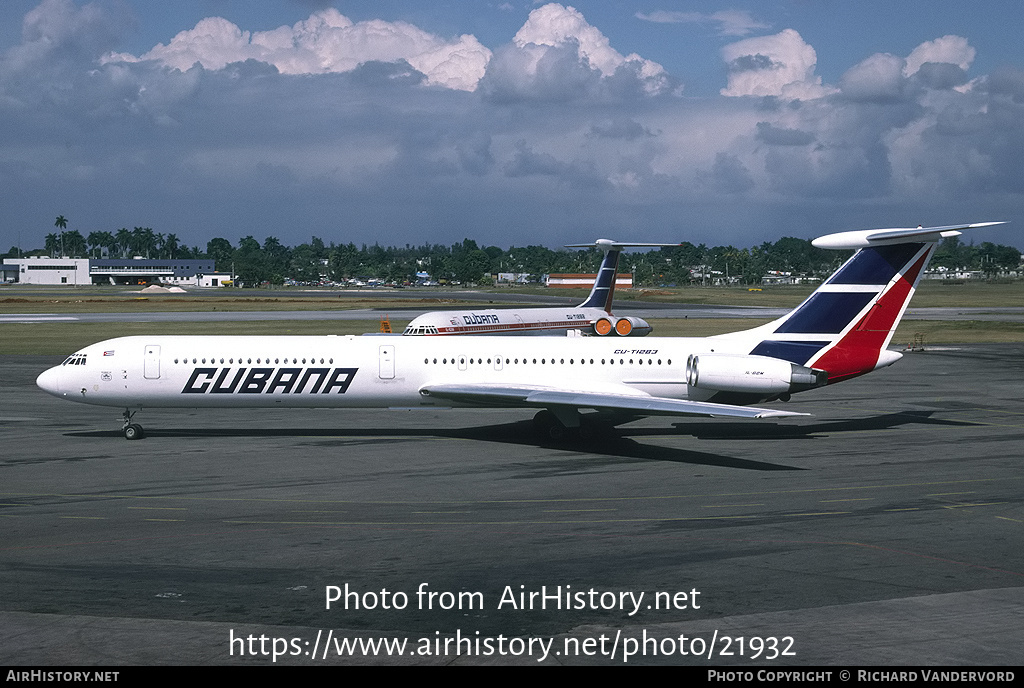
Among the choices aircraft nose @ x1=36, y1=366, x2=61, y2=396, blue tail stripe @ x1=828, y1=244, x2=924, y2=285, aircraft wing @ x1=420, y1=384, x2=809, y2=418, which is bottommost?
aircraft wing @ x1=420, y1=384, x2=809, y2=418

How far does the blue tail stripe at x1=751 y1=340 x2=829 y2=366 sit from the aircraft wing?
3.20m

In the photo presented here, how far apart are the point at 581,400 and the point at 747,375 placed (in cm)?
542

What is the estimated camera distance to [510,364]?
2928 cm

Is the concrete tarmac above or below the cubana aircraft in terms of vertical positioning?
below

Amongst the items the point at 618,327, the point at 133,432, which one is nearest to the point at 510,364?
the point at 133,432

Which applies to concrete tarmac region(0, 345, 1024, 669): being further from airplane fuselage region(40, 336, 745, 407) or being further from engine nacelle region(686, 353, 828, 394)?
engine nacelle region(686, 353, 828, 394)

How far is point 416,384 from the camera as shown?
2877 cm

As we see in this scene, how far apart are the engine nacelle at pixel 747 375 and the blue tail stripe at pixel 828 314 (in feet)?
5.69

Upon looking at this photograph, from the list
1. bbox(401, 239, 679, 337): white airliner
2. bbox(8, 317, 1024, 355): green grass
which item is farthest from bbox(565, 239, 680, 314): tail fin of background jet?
bbox(8, 317, 1024, 355): green grass

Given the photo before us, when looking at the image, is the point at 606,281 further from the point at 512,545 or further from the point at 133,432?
the point at 512,545

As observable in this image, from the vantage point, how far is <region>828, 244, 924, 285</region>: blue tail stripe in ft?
94.7

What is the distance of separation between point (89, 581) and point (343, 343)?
15.0 m

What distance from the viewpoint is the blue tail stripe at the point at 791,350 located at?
2922 centimetres

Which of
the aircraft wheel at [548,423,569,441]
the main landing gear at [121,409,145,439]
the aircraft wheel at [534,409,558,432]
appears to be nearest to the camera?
the aircraft wheel at [548,423,569,441]
